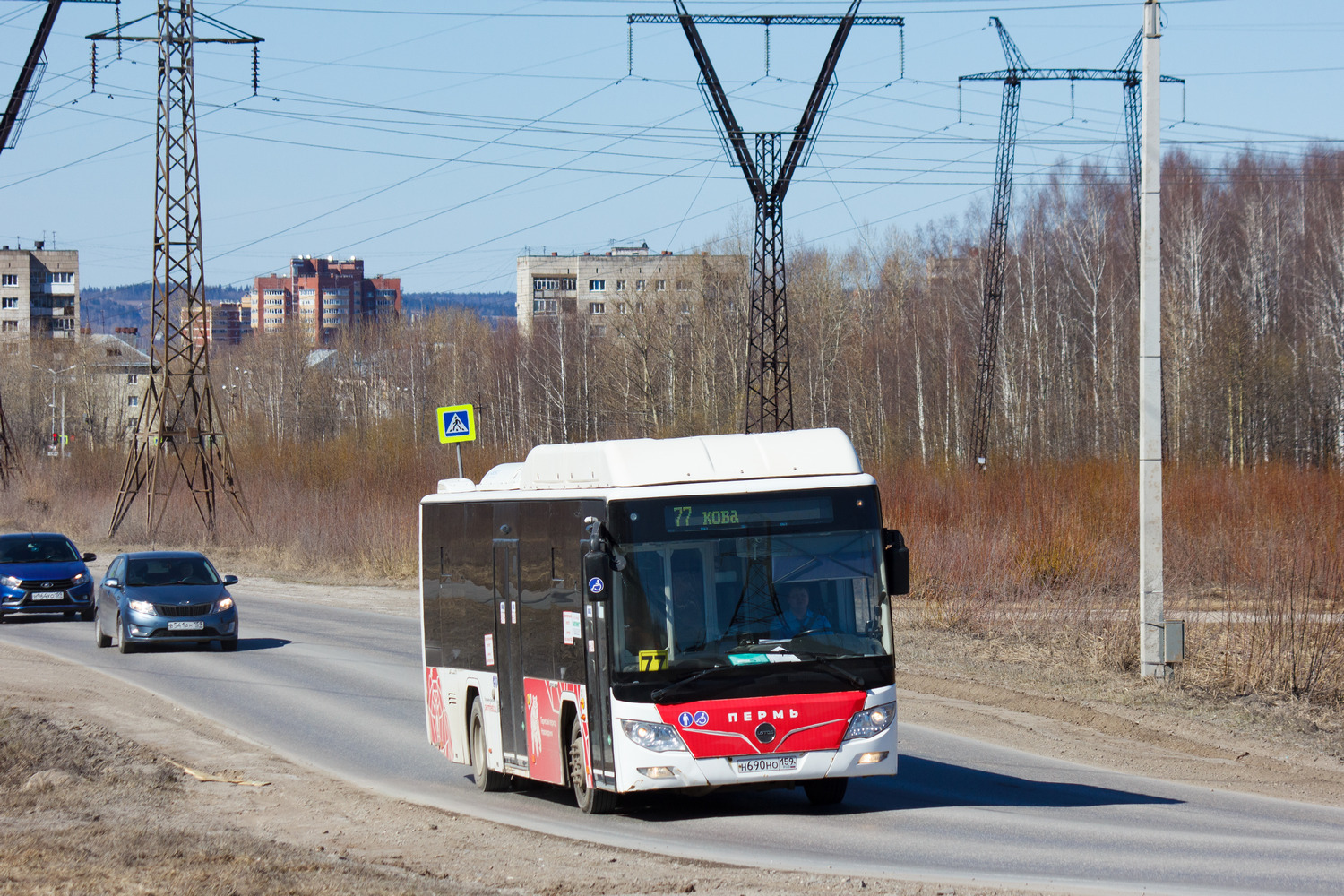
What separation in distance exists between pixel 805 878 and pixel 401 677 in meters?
13.6

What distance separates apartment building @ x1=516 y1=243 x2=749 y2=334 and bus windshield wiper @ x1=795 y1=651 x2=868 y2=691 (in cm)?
6795

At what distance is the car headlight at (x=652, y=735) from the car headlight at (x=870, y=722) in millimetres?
1226

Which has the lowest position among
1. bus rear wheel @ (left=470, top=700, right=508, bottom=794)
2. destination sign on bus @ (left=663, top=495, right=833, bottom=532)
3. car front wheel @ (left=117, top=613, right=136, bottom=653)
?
car front wheel @ (left=117, top=613, right=136, bottom=653)

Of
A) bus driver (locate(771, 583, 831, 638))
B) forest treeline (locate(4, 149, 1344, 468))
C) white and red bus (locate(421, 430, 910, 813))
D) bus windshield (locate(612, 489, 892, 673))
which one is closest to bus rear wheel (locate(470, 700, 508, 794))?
white and red bus (locate(421, 430, 910, 813))

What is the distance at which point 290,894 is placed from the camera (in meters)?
7.84

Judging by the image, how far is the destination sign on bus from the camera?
1045cm

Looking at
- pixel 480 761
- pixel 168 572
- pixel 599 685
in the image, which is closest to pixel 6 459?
pixel 168 572

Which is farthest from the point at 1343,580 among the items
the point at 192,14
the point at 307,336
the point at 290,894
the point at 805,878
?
the point at 307,336

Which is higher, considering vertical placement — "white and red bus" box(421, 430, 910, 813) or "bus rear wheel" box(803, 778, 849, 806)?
"white and red bus" box(421, 430, 910, 813)

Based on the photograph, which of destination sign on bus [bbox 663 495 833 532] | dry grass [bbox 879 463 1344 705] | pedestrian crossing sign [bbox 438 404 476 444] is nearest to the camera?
destination sign on bus [bbox 663 495 833 532]

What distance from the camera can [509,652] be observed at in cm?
1195

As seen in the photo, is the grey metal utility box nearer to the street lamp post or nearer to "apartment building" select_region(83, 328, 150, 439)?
"apartment building" select_region(83, 328, 150, 439)

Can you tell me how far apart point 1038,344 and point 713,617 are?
65953mm

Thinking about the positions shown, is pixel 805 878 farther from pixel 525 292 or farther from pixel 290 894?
pixel 525 292
